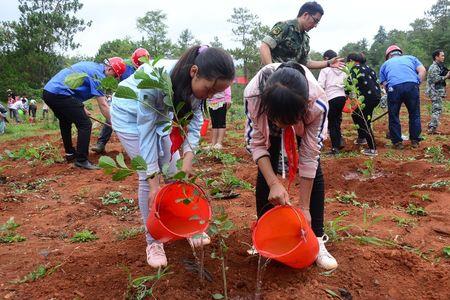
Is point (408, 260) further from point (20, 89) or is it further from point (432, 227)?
point (20, 89)

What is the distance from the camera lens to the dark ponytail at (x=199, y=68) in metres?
1.75

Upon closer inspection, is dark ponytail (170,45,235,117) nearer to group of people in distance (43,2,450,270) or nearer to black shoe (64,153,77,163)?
group of people in distance (43,2,450,270)

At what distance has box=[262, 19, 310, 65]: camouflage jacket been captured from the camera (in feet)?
11.6

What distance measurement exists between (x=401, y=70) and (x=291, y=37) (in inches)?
101

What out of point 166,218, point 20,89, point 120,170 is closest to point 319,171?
point 166,218

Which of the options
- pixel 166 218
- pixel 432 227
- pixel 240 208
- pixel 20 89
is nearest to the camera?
pixel 166 218

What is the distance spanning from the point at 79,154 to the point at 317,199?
11.7 ft

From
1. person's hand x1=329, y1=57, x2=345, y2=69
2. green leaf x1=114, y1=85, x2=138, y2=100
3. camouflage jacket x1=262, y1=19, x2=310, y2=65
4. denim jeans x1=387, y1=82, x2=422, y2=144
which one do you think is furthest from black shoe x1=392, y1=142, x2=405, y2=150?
green leaf x1=114, y1=85, x2=138, y2=100

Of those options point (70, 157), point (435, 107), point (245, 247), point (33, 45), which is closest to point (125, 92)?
point (245, 247)

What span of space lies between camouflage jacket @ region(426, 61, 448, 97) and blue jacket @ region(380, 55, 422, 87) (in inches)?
68.8

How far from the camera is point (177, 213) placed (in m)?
2.08

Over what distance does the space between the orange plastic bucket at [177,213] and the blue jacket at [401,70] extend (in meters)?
4.33

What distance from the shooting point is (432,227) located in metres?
2.65

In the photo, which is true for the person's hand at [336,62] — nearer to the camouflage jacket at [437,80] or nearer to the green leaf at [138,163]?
the green leaf at [138,163]
